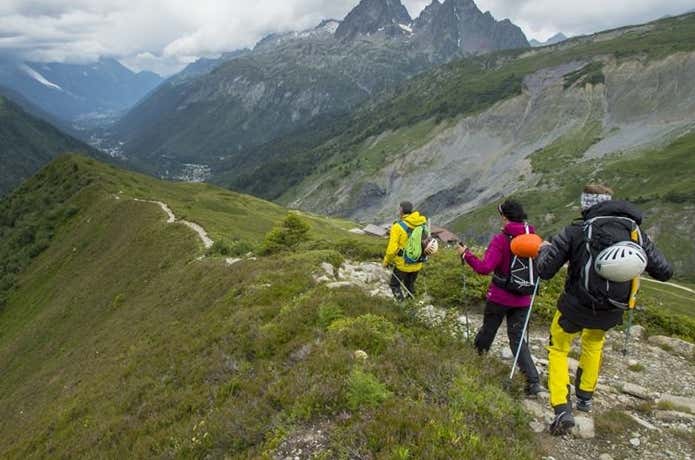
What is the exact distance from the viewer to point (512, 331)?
9539 mm

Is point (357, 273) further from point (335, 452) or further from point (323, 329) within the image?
point (335, 452)

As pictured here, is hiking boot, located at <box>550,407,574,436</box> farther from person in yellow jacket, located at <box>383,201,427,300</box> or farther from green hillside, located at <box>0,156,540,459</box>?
person in yellow jacket, located at <box>383,201,427,300</box>

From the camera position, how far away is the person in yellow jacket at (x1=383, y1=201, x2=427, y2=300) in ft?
41.3

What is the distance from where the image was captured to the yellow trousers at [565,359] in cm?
798

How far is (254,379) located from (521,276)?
605 cm

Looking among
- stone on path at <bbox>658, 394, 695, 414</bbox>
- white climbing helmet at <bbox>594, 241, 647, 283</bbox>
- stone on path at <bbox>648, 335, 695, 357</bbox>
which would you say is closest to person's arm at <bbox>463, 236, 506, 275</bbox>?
white climbing helmet at <bbox>594, 241, 647, 283</bbox>

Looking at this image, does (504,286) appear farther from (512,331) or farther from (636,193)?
(636,193)

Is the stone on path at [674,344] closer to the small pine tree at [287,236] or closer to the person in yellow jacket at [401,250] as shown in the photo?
the person in yellow jacket at [401,250]

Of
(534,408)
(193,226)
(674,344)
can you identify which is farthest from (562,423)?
(193,226)

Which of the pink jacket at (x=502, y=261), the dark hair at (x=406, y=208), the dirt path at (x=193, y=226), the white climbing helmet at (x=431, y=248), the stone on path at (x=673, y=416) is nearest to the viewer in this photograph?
the stone on path at (x=673, y=416)

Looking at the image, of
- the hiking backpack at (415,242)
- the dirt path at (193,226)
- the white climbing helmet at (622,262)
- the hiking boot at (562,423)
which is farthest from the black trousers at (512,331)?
the dirt path at (193,226)

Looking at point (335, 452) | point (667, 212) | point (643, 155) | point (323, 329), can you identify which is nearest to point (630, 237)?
point (335, 452)

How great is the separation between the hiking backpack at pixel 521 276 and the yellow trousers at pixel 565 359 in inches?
34.8

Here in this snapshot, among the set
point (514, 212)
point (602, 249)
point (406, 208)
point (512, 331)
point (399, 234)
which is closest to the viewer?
point (602, 249)
